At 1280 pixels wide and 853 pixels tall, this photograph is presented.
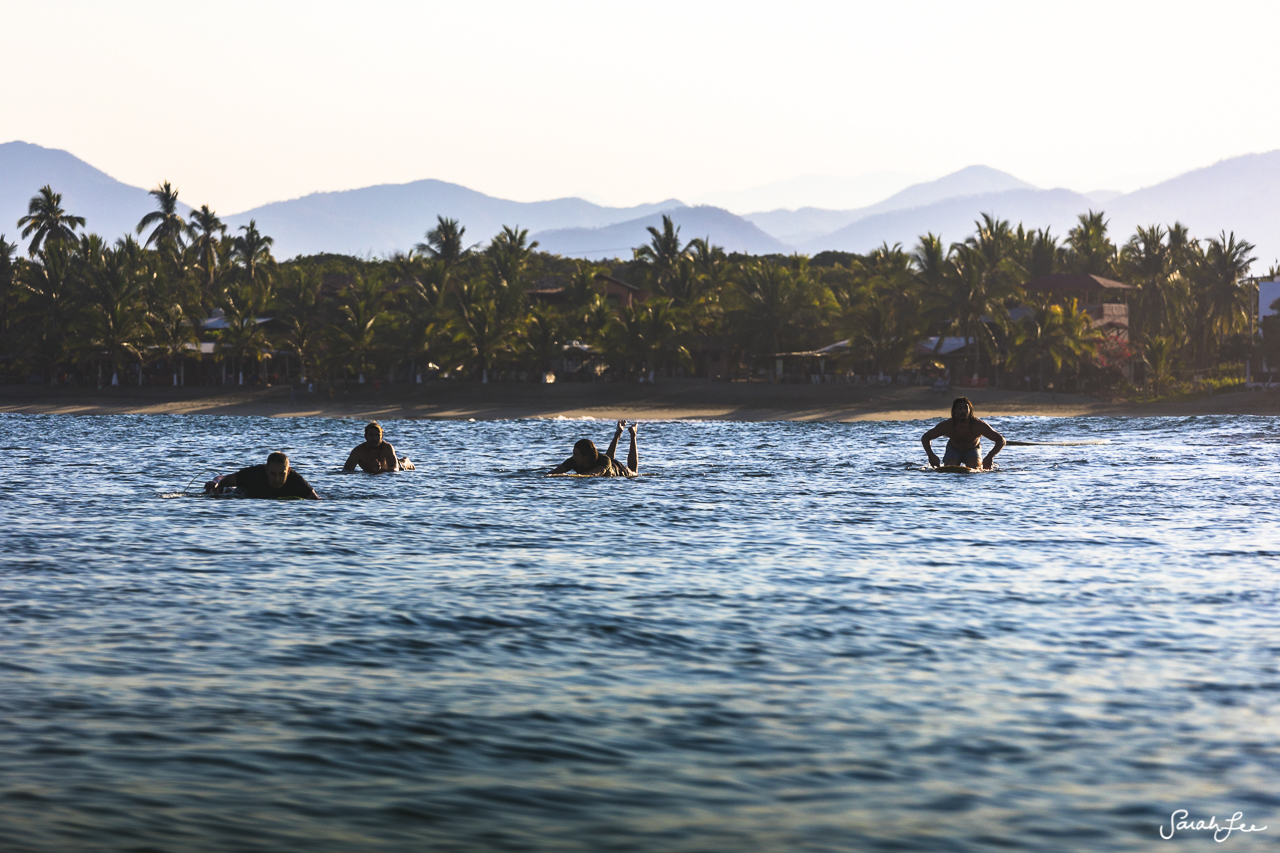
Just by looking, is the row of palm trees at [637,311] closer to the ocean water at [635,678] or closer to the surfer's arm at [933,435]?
the surfer's arm at [933,435]

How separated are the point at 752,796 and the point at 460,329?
217ft

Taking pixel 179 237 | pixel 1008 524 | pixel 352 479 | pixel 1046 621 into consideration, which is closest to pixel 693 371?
pixel 179 237

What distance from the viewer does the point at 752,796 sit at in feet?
19.1

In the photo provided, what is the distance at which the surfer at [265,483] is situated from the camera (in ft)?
61.0

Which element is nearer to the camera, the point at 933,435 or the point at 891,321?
the point at 933,435

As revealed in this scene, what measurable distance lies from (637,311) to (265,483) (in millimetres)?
51696

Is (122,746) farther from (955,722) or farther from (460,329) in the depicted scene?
(460,329)

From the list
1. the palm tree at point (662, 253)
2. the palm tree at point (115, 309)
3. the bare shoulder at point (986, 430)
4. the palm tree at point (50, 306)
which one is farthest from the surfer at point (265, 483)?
the palm tree at point (50, 306)

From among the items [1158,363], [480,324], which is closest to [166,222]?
[480,324]

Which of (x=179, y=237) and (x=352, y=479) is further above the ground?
(x=179, y=237)

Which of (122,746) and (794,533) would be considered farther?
(794,533)

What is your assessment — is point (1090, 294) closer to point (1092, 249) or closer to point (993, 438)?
point (1092, 249)

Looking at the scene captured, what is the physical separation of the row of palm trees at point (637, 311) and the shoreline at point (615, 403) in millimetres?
2037

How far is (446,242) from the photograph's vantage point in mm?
85500
